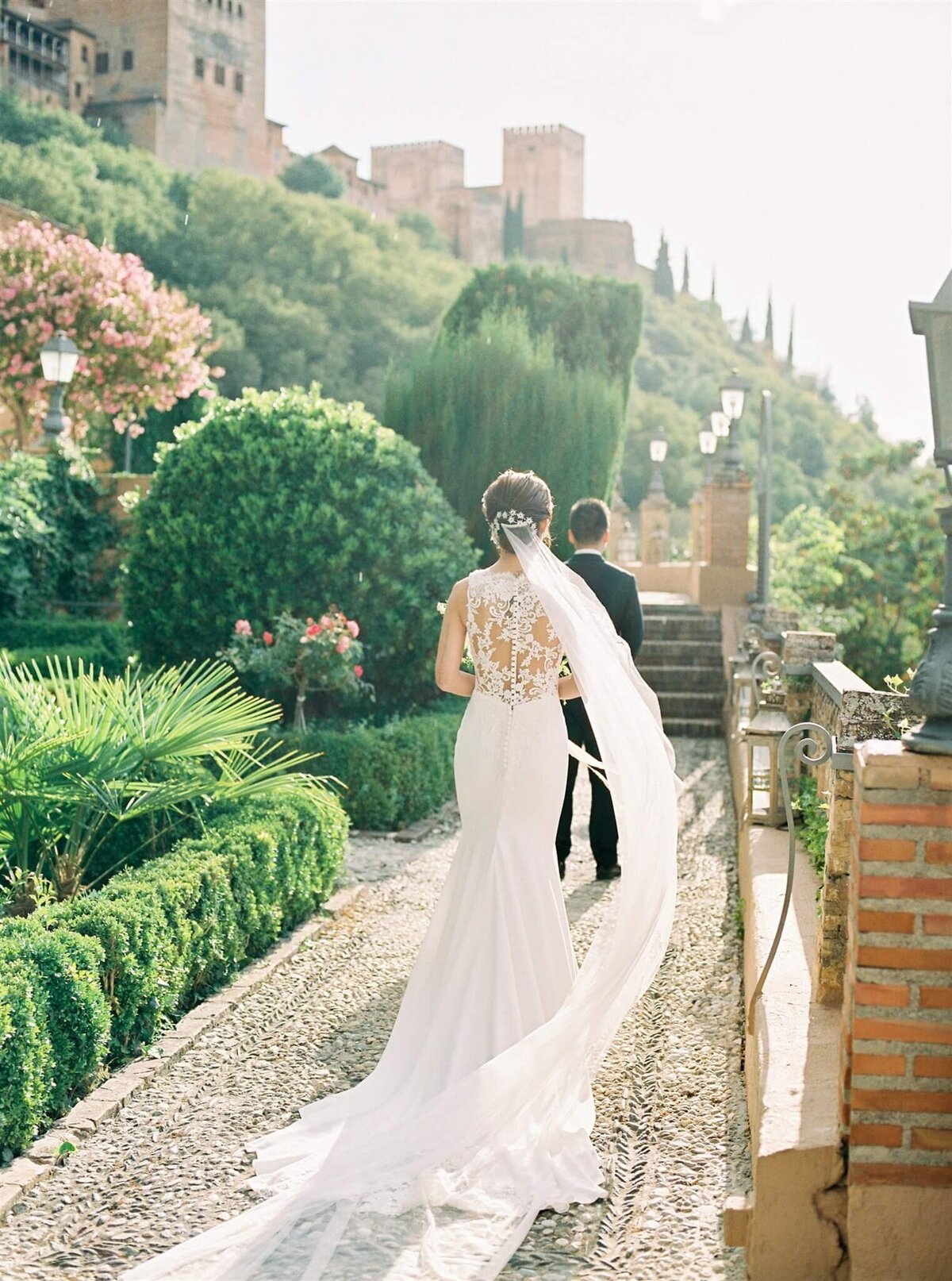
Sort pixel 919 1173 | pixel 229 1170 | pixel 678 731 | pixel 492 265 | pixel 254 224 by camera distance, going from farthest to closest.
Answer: pixel 254 224 → pixel 492 265 → pixel 678 731 → pixel 229 1170 → pixel 919 1173

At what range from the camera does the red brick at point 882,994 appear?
2.75 m

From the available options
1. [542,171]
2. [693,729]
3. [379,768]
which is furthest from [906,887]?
[542,171]

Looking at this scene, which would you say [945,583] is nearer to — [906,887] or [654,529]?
[906,887]

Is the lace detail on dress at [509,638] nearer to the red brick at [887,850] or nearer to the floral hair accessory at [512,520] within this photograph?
the floral hair accessory at [512,520]

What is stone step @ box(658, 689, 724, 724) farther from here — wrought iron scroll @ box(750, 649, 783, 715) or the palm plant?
the palm plant

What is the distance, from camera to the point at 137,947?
437 cm

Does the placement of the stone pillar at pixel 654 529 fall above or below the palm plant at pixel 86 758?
above

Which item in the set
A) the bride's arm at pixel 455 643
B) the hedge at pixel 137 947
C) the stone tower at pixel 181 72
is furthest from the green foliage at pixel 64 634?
the stone tower at pixel 181 72

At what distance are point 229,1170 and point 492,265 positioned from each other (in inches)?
864

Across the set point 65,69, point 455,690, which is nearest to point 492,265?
point 455,690

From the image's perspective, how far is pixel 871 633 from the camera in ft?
68.3

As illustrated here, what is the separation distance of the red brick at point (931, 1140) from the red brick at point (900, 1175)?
0.04m

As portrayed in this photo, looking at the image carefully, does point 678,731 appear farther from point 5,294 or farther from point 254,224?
point 254,224

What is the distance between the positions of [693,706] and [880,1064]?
37.0 feet
